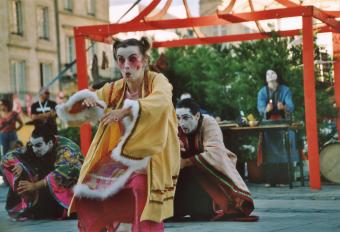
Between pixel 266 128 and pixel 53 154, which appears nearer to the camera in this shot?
pixel 53 154

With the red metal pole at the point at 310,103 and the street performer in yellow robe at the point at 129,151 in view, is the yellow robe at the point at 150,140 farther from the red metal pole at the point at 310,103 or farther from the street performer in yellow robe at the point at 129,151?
the red metal pole at the point at 310,103

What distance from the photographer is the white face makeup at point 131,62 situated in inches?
227

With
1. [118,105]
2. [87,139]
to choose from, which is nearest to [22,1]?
[87,139]

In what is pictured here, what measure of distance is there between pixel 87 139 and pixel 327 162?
126 inches

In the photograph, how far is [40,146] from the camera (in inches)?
374

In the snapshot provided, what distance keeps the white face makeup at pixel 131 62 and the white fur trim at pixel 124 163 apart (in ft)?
1.27

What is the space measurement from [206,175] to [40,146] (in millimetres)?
1758

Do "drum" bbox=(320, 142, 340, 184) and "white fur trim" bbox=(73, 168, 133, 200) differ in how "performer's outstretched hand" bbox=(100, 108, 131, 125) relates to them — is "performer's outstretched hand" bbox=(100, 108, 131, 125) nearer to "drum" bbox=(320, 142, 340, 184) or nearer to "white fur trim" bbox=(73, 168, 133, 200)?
"white fur trim" bbox=(73, 168, 133, 200)

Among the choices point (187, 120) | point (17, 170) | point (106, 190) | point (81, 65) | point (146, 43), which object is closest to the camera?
point (106, 190)

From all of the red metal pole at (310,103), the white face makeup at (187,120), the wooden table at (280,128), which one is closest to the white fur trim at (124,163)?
the white face makeup at (187,120)

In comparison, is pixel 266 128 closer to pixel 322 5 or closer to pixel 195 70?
pixel 195 70

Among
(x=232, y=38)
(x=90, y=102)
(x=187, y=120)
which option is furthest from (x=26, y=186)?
(x=232, y=38)

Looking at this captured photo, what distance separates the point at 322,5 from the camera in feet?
60.6

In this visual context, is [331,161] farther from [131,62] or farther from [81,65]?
[131,62]
